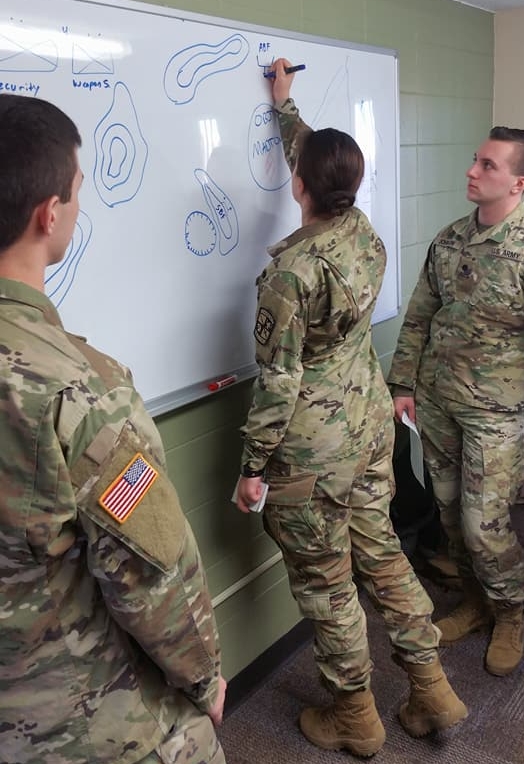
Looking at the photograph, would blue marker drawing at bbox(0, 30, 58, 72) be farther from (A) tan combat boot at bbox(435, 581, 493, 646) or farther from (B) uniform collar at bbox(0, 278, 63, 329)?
(A) tan combat boot at bbox(435, 581, 493, 646)

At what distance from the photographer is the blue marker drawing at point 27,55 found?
1.30 meters

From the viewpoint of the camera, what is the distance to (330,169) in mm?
1671

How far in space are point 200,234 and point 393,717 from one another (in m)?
1.51

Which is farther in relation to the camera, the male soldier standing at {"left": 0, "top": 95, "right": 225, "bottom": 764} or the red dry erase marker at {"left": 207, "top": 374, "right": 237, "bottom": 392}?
the red dry erase marker at {"left": 207, "top": 374, "right": 237, "bottom": 392}

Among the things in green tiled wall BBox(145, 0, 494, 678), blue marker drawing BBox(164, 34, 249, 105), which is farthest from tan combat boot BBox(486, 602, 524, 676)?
blue marker drawing BBox(164, 34, 249, 105)

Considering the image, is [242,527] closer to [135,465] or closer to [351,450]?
[351,450]

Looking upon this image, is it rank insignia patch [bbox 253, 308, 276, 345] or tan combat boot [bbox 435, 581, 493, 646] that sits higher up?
rank insignia patch [bbox 253, 308, 276, 345]

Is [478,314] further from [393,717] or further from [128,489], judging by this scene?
[128,489]

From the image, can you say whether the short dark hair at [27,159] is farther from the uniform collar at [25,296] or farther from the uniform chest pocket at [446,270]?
the uniform chest pocket at [446,270]

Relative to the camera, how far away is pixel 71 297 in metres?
1.49

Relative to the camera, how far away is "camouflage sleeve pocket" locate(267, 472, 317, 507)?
1.78 metres

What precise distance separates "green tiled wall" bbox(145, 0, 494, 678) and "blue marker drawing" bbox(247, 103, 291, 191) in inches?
9.9

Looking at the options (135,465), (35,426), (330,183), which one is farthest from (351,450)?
(35,426)

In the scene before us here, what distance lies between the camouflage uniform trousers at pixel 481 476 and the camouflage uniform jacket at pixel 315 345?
524 mm
